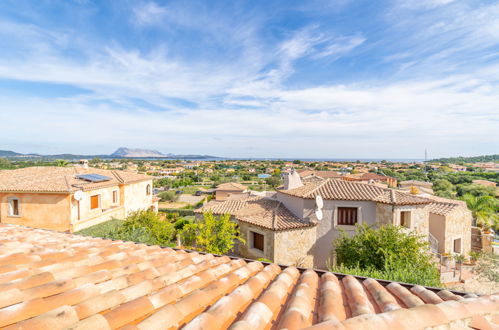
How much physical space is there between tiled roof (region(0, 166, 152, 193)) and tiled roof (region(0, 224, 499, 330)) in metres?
16.0

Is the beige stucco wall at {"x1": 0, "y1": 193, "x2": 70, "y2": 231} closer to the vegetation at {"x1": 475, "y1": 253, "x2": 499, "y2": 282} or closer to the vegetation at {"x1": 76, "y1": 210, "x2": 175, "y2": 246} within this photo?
the vegetation at {"x1": 76, "y1": 210, "x2": 175, "y2": 246}

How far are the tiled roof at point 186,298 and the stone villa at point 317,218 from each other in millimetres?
10707

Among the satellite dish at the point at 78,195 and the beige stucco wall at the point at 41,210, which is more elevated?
the satellite dish at the point at 78,195

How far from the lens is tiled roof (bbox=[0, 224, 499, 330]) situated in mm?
2391

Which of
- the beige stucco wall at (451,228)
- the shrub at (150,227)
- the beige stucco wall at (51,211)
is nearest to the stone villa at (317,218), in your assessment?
the shrub at (150,227)

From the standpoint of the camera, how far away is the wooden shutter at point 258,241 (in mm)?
16219

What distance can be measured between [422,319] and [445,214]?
72.5ft

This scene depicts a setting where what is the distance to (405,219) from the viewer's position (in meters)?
16.6

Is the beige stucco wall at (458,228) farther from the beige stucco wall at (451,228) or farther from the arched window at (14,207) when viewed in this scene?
the arched window at (14,207)

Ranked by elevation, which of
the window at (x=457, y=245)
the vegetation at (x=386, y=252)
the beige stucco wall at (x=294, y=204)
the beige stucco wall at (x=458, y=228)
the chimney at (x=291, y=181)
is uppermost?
the chimney at (x=291, y=181)

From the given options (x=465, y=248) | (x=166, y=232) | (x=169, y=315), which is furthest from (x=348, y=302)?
(x=465, y=248)

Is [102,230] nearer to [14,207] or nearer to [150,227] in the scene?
[150,227]

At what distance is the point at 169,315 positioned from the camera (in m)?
2.63

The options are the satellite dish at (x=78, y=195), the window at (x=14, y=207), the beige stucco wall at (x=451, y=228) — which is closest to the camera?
the satellite dish at (x=78, y=195)
